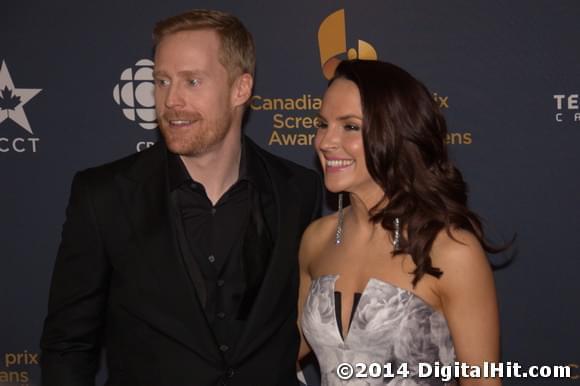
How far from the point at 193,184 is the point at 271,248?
42 centimetres

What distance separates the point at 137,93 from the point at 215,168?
1535 mm

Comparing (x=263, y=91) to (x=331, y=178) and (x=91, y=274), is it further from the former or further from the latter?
(x=91, y=274)

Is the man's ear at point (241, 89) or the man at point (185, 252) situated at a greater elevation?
the man's ear at point (241, 89)

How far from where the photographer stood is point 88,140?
420 cm

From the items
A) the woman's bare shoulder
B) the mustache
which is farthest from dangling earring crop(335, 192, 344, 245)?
the mustache

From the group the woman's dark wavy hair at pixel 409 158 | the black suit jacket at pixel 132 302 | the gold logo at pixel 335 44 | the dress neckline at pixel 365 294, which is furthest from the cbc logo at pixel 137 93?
the dress neckline at pixel 365 294

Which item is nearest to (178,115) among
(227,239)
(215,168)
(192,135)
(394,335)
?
(192,135)

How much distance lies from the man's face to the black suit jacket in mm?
210

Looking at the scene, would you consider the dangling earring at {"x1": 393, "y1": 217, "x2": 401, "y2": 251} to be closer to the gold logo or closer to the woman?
the woman

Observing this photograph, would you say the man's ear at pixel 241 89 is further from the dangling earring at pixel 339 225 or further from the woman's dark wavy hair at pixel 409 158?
the dangling earring at pixel 339 225

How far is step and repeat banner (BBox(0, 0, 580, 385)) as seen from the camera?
4070 millimetres

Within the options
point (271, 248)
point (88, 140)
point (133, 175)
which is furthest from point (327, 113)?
point (88, 140)

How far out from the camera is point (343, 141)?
2.70m

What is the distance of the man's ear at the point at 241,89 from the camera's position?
9.63ft
